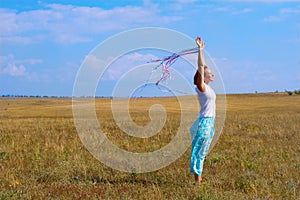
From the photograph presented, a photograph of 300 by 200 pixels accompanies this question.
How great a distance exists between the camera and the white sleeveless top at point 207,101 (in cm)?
873

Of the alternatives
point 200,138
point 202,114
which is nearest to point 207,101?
point 202,114

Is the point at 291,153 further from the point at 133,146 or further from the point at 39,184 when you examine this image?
the point at 39,184

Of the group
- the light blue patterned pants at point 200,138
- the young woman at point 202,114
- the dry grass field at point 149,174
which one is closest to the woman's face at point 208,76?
the young woman at point 202,114

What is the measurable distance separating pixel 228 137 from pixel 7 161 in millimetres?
7983

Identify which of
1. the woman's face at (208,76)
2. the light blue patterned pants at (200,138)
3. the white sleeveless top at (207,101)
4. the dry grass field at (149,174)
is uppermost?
the woman's face at (208,76)

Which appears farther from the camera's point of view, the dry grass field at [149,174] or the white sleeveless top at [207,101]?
the white sleeveless top at [207,101]

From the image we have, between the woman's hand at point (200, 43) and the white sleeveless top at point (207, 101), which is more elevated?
the woman's hand at point (200, 43)

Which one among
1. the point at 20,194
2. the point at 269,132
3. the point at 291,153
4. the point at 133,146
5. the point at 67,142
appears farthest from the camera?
the point at 269,132

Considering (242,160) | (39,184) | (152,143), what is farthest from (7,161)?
(242,160)

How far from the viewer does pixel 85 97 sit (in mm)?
9547

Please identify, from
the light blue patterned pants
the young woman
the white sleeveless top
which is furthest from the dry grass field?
the white sleeveless top

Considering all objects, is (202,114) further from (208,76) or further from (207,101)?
(208,76)

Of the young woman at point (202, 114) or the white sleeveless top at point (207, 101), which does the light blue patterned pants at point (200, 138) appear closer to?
the young woman at point (202, 114)

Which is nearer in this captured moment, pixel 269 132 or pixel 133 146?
pixel 133 146
